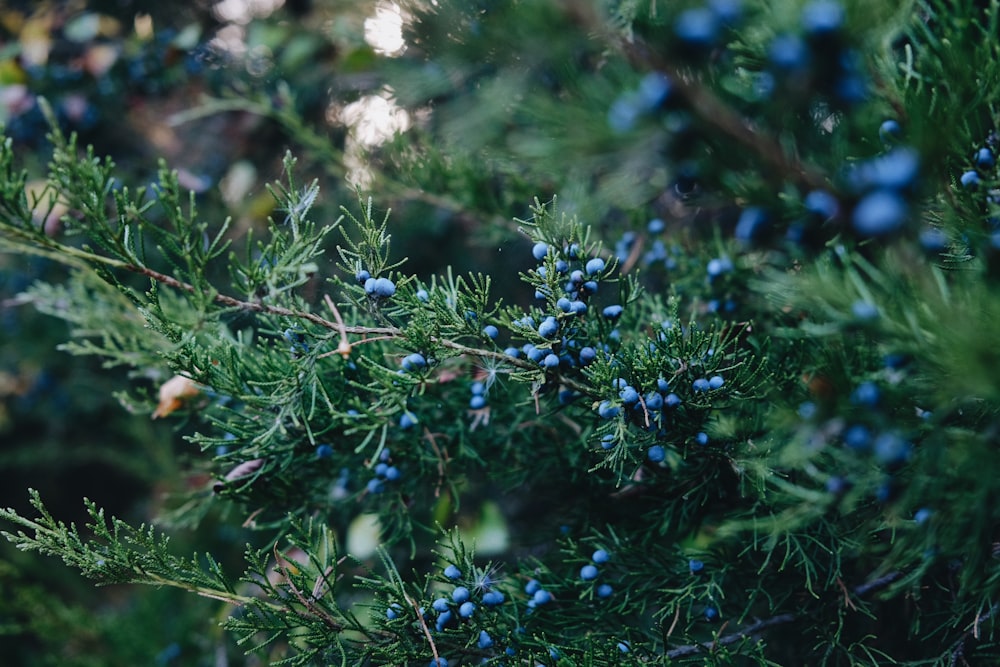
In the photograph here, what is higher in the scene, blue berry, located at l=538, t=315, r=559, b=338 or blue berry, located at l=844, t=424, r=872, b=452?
blue berry, located at l=844, t=424, r=872, b=452

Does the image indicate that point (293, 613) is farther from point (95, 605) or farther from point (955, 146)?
point (95, 605)

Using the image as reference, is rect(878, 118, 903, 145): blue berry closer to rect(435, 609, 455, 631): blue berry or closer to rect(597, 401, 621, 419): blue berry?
rect(597, 401, 621, 419): blue berry

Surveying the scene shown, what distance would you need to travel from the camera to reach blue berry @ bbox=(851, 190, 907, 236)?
413mm

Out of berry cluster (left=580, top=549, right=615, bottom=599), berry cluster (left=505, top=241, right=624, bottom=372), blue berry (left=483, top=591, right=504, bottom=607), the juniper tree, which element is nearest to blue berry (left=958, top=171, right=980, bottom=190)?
the juniper tree

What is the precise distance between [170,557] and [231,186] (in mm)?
1346

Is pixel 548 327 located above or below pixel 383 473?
above

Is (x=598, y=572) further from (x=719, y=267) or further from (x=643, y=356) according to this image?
(x=719, y=267)

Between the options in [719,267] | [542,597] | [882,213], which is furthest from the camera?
[719,267]

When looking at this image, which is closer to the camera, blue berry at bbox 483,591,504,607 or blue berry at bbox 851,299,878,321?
blue berry at bbox 851,299,878,321

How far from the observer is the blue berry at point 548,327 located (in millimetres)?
680

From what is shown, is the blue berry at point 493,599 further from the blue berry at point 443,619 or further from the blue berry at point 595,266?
the blue berry at point 595,266

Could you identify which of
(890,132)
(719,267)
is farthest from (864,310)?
(719,267)

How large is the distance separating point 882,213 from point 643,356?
12.2 inches

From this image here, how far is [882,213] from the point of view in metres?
0.41
